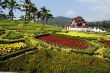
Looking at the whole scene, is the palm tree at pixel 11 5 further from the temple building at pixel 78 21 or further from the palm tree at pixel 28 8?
the temple building at pixel 78 21

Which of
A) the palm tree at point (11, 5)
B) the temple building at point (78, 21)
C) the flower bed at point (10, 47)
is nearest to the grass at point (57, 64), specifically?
the flower bed at point (10, 47)

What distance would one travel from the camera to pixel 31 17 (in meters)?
96.1

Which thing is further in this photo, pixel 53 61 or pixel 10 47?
pixel 10 47

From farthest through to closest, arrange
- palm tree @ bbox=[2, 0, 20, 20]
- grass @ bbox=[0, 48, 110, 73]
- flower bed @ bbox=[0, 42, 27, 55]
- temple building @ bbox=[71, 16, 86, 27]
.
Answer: temple building @ bbox=[71, 16, 86, 27] < palm tree @ bbox=[2, 0, 20, 20] < flower bed @ bbox=[0, 42, 27, 55] < grass @ bbox=[0, 48, 110, 73]

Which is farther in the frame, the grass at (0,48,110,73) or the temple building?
the temple building

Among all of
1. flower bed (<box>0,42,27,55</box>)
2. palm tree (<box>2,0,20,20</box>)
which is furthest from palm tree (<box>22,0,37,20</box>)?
flower bed (<box>0,42,27,55</box>)

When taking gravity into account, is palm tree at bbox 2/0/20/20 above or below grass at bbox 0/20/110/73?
above

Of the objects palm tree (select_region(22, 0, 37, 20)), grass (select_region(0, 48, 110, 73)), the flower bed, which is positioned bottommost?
grass (select_region(0, 48, 110, 73))

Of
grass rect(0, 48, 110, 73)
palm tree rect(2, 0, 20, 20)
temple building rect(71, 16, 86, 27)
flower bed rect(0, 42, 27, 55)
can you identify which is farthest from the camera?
temple building rect(71, 16, 86, 27)

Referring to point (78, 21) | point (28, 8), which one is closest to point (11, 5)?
point (28, 8)

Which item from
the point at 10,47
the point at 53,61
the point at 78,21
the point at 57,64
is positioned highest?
the point at 10,47

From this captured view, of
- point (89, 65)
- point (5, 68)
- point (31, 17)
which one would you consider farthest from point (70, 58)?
point (31, 17)

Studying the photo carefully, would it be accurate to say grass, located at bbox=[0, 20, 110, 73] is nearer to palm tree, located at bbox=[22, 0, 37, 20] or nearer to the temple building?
palm tree, located at bbox=[22, 0, 37, 20]

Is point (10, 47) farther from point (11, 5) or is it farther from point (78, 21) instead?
point (78, 21)
